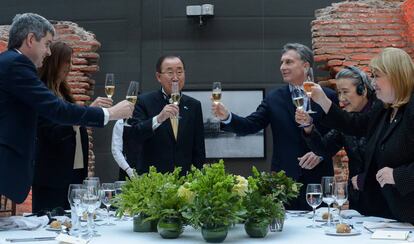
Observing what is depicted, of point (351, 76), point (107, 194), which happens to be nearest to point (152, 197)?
point (107, 194)

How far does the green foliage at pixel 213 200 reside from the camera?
7.21ft

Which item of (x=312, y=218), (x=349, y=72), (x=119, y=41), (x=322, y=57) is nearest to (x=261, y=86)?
(x=322, y=57)

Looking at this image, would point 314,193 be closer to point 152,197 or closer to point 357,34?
point 152,197

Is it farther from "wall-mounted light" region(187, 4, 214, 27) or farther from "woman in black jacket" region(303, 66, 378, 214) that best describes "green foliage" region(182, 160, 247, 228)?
"wall-mounted light" region(187, 4, 214, 27)

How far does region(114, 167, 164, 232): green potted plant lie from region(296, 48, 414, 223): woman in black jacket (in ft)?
3.48

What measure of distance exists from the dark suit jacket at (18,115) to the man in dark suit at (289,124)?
1.20 metres

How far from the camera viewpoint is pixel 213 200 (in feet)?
7.25

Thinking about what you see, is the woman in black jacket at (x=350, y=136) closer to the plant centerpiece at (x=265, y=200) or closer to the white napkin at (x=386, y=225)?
the white napkin at (x=386, y=225)

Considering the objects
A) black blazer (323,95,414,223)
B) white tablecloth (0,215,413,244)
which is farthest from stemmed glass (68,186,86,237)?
black blazer (323,95,414,223)

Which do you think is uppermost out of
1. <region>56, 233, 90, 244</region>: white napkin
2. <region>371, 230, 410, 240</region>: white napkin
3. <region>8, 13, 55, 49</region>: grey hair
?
<region>8, 13, 55, 49</region>: grey hair

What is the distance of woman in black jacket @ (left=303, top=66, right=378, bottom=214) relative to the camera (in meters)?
3.56

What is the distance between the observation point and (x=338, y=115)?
330 centimetres

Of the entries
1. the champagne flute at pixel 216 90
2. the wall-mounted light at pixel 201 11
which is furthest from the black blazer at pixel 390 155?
the wall-mounted light at pixel 201 11

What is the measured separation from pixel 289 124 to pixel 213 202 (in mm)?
1778
